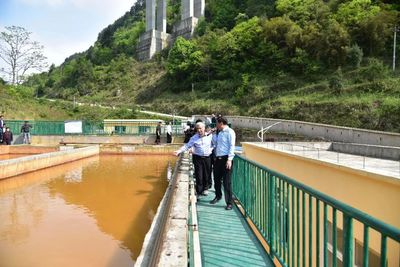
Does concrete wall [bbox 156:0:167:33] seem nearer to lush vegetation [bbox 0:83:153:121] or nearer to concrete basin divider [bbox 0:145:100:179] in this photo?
lush vegetation [bbox 0:83:153:121]

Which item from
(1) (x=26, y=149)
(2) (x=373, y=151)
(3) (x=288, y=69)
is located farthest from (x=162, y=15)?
(2) (x=373, y=151)

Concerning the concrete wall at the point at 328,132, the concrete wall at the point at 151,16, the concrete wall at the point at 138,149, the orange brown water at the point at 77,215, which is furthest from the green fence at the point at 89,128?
the concrete wall at the point at 151,16

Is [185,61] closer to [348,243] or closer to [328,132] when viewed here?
[328,132]

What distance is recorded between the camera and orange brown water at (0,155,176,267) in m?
6.39

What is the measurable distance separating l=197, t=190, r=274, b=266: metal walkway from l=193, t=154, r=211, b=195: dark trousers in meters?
0.90

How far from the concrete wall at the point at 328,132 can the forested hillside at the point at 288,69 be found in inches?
145

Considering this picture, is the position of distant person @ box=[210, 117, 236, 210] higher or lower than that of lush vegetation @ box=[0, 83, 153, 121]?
lower

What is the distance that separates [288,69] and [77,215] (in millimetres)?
39151

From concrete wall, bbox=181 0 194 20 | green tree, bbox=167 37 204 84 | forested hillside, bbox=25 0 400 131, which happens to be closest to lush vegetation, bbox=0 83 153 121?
forested hillside, bbox=25 0 400 131

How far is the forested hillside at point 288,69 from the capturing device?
31.3 m

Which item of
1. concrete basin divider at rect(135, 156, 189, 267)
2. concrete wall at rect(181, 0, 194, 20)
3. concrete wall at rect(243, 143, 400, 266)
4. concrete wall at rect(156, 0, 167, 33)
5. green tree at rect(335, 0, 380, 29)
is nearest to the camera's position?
concrete basin divider at rect(135, 156, 189, 267)

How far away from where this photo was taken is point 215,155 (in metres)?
7.23

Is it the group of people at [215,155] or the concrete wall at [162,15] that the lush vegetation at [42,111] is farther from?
the concrete wall at [162,15]

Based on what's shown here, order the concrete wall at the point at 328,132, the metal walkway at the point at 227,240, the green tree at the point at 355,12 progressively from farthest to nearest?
the green tree at the point at 355,12, the concrete wall at the point at 328,132, the metal walkway at the point at 227,240
